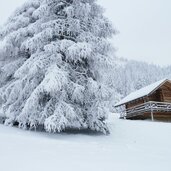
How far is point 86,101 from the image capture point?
36.3 feet

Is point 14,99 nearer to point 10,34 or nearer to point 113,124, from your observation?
point 10,34

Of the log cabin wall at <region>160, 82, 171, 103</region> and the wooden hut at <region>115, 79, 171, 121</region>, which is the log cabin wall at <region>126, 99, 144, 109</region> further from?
the log cabin wall at <region>160, 82, 171, 103</region>

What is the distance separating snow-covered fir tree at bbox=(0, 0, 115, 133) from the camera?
10.2 m

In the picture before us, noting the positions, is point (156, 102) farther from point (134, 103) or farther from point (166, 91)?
point (134, 103)

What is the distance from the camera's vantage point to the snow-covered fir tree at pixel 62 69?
10180 millimetres

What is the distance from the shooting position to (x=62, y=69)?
10680mm

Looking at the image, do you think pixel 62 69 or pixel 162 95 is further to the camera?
pixel 162 95

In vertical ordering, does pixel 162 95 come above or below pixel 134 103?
above

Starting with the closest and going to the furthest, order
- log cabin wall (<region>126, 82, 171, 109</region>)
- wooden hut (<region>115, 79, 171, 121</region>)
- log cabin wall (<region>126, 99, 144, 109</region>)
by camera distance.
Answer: wooden hut (<region>115, 79, 171, 121</region>) < log cabin wall (<region>126, 82, 171, 109</region>) < log cabin wall (<region>126, 99, 144, 109</region>)

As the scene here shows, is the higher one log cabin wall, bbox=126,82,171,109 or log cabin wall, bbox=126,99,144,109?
log cabin wall, bbox=126,82,171,109

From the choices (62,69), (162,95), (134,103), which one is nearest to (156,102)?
(162,95)

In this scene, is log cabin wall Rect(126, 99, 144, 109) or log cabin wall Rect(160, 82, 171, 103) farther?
log cabin wall Rect(126, 99, 144, 109)

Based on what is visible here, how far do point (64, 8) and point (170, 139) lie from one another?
9.30 m

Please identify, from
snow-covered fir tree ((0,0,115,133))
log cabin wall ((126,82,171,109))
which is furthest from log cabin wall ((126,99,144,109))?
snow-covered fir tree ((0,0,115,133))
